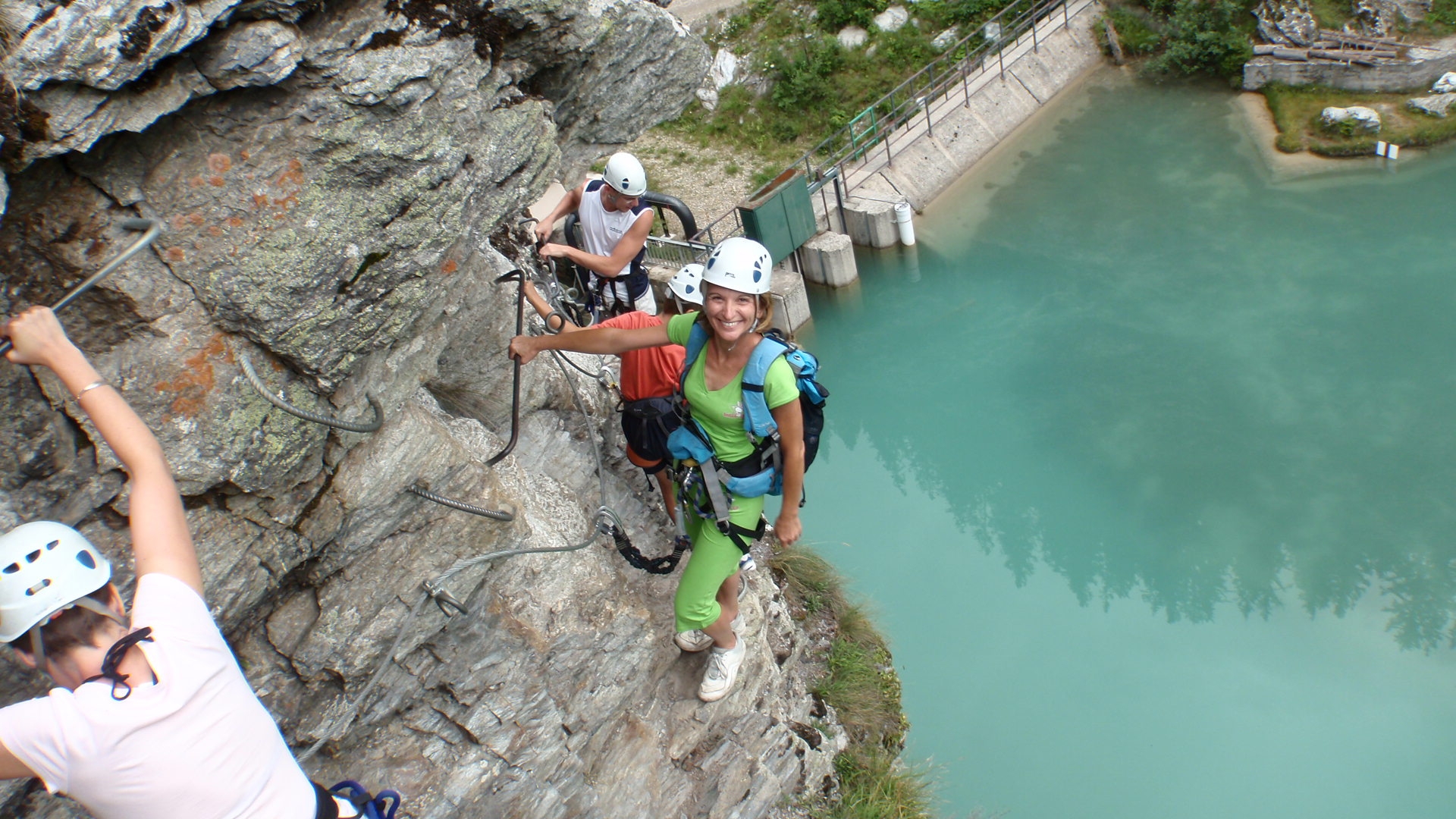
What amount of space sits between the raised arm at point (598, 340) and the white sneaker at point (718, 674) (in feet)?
7.67

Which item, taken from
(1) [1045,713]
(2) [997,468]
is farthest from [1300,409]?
(1) [1045,713]

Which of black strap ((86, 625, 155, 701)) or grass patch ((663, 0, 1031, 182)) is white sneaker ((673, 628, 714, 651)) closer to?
black strap ((86, 625, 155, 701))

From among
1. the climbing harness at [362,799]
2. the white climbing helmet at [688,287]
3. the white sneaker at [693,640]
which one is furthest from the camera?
the white sneaker at [693,640]

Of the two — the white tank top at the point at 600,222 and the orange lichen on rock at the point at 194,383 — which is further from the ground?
the orange lichen on rock at the point at 194,383

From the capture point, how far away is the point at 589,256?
634cm

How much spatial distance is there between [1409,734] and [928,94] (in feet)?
37.5

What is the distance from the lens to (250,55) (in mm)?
3465

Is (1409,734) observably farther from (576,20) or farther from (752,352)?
(576,20)

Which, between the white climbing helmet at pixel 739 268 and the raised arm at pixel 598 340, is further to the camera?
the raised arm at pixel 598 340

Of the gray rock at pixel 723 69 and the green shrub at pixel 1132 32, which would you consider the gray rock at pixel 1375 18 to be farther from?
the gray rock at pixel 723 69

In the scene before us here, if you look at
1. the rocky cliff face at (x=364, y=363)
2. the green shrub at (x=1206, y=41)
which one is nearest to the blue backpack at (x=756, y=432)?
the rocky cliff face at (x=364, y=363)

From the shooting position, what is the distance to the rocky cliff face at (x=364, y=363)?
3.35m

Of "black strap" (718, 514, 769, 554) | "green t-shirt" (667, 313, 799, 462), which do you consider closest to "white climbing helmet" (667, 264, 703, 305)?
"green t-shirt" (667, 313, 799, 462)

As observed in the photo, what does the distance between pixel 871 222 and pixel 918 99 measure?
371cm
